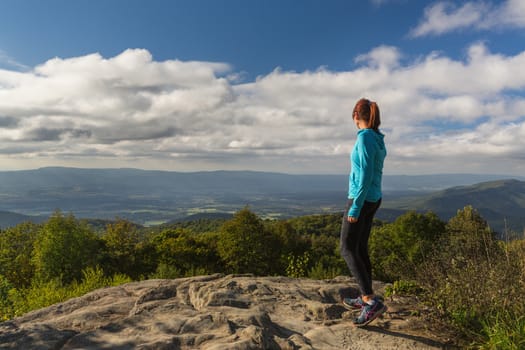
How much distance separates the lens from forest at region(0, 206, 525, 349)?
4.84 meters

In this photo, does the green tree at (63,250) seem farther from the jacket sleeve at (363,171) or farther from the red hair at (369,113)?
the red hair at (369,113)

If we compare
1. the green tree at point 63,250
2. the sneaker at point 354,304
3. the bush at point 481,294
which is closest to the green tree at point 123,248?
the green tree at point 63,250

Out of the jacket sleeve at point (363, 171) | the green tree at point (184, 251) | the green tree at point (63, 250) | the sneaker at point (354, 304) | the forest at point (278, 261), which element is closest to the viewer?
the jacket sleeve at point (363, 171)

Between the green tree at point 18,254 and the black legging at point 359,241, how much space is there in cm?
2646

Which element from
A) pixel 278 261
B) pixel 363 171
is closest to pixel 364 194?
pixel 363 171

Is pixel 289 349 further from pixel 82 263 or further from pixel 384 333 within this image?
pixel 82 263

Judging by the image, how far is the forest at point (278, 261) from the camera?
484cm

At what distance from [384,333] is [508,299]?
5.90ft

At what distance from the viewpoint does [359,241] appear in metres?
5.05

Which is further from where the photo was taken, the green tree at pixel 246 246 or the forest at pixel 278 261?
the green tree at pixel 246 246

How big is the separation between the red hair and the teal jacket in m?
0.13

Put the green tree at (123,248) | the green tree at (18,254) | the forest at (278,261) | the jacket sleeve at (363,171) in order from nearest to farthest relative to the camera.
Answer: the jacket sleeve at (363,171) < the forest at (278,261) < the green tree at (18,254) < the green tree at (123,248)

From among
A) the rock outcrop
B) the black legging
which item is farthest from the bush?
the black legging

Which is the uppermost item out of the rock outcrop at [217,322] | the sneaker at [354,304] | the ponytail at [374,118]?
the ponytail at [374,118]
